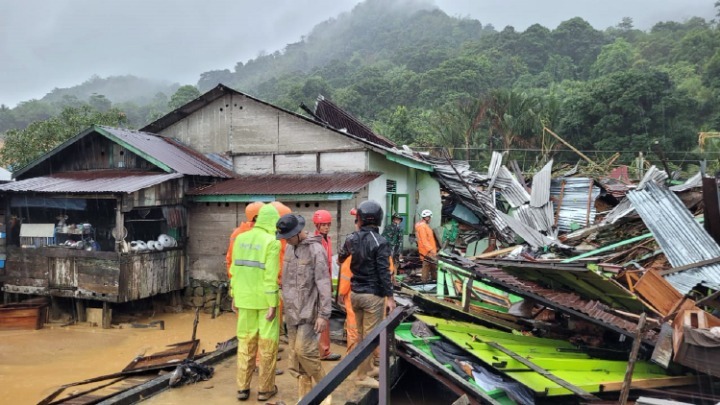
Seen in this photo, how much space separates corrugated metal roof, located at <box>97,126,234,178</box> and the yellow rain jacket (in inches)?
284

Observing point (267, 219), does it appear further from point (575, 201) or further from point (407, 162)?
point (575, 201)

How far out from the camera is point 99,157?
12609 mm

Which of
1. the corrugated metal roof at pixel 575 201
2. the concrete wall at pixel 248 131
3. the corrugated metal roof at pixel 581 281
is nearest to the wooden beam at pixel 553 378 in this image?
the corrugated metal roof at pixel 581 281

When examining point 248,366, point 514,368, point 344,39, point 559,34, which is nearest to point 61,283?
point 248,366

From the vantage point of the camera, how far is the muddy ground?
530 centimetres

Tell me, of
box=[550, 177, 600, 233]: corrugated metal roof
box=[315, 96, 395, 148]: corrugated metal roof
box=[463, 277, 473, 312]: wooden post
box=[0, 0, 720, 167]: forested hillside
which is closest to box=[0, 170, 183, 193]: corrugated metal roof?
box=[315, 96, 395, 148]: corrugated metal roof

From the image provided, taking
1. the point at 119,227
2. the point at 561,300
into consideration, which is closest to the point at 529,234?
the point at 561,300

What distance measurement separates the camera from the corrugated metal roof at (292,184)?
10.7m

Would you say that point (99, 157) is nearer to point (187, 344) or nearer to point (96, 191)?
point (96, 191)

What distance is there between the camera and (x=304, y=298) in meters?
4.68

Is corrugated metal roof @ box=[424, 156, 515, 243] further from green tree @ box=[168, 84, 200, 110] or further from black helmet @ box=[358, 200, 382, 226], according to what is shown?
green tree @ box=[168, 84, 200, 110]

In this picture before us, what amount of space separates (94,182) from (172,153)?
84.3 inches

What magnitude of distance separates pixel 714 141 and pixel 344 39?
94.7 metres

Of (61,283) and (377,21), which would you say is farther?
(377,21)
